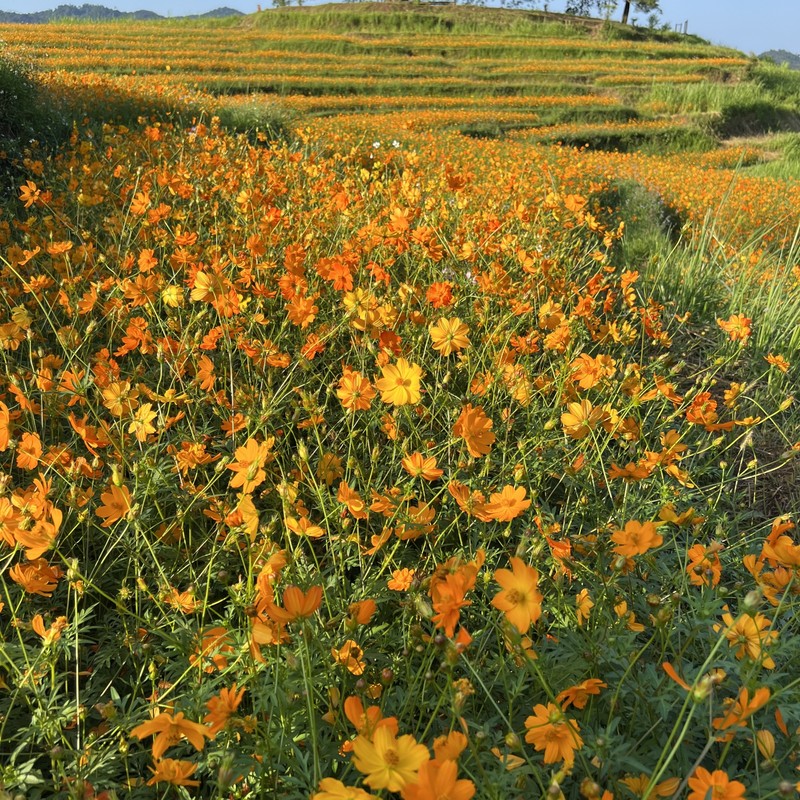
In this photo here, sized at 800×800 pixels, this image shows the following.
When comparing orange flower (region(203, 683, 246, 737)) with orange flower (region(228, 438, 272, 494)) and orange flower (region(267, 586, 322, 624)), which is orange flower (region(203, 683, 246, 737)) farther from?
orange flower (region(228, 438, 272, 494))

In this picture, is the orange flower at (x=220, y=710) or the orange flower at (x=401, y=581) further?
the orange flower at (x=401, y=581)

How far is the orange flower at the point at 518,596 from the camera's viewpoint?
2.29ft

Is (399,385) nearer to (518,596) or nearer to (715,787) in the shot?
(518,596)

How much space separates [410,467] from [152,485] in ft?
1.87

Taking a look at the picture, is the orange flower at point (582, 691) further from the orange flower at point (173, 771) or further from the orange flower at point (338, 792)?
the orange flower at point (173, 771)

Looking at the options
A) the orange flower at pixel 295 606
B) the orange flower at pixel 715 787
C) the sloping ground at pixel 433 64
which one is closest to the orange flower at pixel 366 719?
the orange flower at pixel 295 606

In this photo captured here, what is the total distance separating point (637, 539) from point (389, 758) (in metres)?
0.53

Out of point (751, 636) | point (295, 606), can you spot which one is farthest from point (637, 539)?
point (295, 606)

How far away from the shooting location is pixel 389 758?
0.60 m

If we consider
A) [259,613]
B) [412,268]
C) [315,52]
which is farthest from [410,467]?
[315,52]

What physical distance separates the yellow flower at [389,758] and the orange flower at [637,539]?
454 millimetres

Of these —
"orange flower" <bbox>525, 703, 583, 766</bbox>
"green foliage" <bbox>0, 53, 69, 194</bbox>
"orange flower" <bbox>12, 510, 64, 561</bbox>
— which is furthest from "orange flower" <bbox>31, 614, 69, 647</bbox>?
"green foliage" <bbox>0, 53, 69, 194</bbox>

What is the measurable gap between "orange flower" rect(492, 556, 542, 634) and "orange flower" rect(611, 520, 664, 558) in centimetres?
25

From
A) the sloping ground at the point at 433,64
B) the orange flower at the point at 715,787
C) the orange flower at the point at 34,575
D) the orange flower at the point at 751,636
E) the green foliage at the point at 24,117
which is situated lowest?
the orange flower at the point at 34,575
